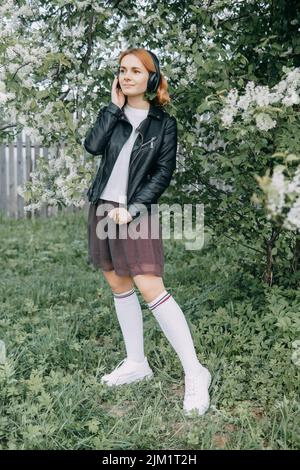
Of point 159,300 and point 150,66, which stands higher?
point 150,66

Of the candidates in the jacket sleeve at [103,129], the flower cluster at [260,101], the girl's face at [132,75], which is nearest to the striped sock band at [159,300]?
the jacket sleeve at [103,129]

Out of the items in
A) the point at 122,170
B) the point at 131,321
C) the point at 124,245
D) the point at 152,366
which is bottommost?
the point at 152,366

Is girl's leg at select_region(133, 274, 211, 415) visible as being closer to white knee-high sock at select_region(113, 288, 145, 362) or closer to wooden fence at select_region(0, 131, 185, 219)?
white knee-high sock at select_region(113, 288, 145, 362)

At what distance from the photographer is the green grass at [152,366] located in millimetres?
2676

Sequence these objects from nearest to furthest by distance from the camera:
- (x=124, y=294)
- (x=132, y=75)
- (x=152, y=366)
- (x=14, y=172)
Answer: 1. (x=132, y=75)
2. (x=124, y=294)
3. (x=152, y=366)
4. (x=14, y=172)

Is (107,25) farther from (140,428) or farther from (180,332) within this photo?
(140,428)

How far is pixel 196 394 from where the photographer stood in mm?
2953

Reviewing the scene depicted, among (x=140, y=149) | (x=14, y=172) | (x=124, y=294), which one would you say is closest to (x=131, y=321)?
(x=124, y=294)

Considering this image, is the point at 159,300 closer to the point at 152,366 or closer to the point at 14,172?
the point at 152,366

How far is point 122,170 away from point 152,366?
3.69ft

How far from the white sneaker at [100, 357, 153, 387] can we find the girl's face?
4.50 feet

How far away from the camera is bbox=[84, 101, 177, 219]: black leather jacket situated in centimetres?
293

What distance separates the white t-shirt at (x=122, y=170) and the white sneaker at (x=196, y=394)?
2.99ft
